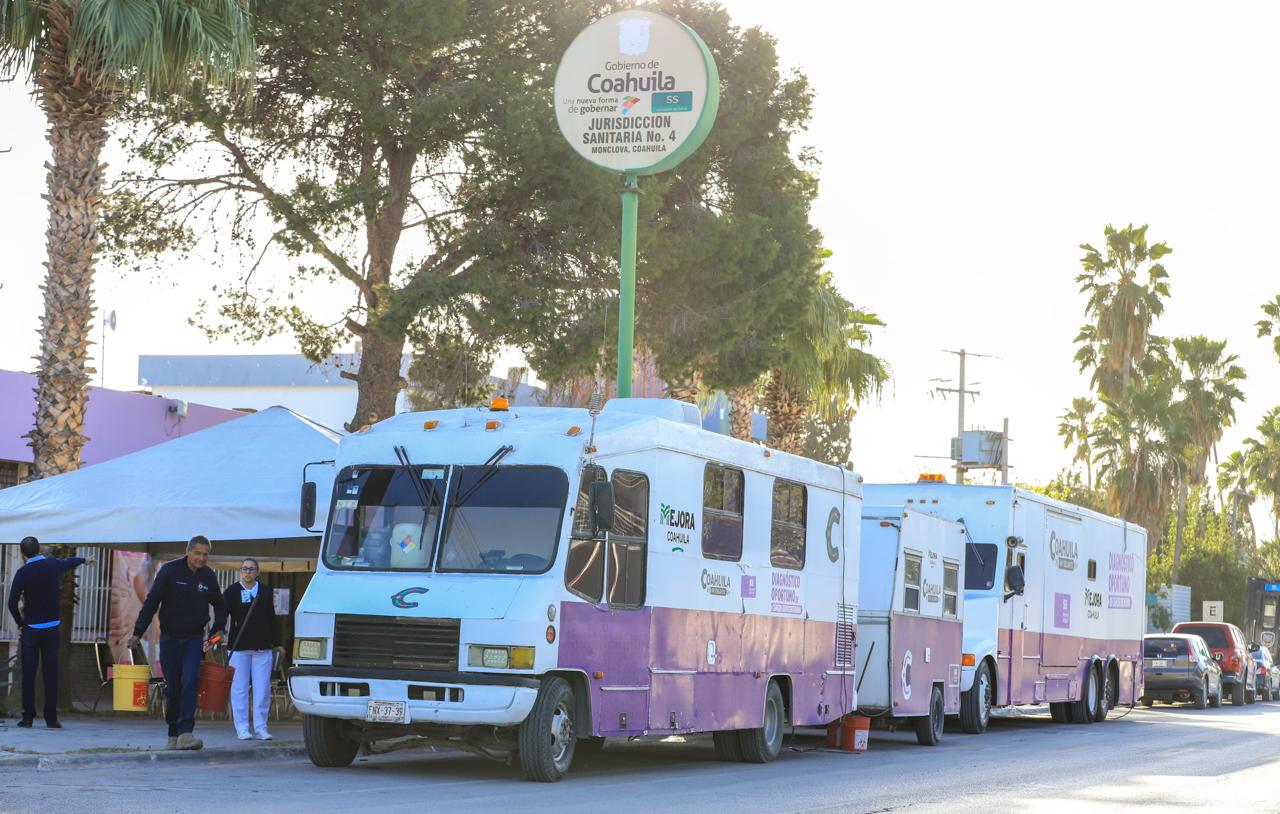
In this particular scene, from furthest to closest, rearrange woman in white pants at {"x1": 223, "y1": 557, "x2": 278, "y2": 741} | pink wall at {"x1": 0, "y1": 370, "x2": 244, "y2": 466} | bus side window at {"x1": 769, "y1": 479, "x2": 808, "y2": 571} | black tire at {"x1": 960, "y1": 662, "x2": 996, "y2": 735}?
pink wall at {"x1": 0, "y1": 370, "x2": 244, "y2": 466}
black tire at {"x1": 960, "y1": 662, "x2": 996, "y2": 735}
bus side window at {"x1": 769, "y1": 479, "x2": 808, "y2": 571}
woman in white pants at {"x1": 223, "y1": 557, "x2": 278, "y2": 741}

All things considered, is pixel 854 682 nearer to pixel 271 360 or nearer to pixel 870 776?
pixel 870 776

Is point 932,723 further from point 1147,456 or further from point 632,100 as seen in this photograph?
point 1147,456

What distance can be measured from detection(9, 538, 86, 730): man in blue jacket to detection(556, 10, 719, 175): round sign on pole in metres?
7.47

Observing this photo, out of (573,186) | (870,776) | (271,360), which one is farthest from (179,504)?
(271,360)

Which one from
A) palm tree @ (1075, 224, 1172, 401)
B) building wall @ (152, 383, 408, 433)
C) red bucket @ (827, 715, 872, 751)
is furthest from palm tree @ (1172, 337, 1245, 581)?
red bucket @ (827, 715, 872, 751)

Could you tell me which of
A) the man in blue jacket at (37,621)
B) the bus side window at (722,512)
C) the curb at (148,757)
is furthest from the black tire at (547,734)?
the man in blue jacket at (37,621)

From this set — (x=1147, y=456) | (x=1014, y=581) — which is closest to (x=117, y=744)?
(x=1014, y=581)

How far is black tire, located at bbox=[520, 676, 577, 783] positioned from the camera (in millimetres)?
13547

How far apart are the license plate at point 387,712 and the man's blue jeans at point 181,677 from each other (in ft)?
7.85

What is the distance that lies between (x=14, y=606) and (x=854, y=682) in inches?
343

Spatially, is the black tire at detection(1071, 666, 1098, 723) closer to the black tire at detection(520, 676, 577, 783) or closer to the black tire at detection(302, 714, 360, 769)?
the black tire at detection(520, 676, 577, 783)

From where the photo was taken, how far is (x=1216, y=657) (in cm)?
3775

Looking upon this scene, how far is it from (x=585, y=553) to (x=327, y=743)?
2.74 meters

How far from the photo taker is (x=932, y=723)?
2092cm
